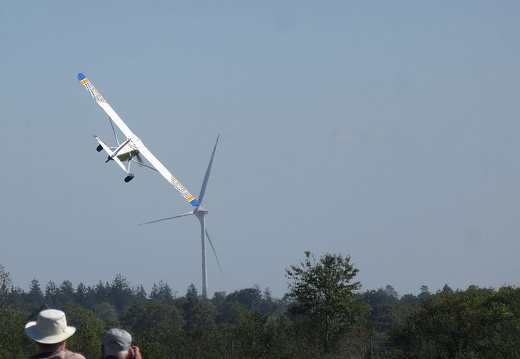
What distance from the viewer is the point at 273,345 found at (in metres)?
78.7

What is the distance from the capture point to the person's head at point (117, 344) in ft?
32.9

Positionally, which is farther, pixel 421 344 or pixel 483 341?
pixel 421 344

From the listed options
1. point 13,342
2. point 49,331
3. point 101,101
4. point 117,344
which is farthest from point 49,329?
point 101,101

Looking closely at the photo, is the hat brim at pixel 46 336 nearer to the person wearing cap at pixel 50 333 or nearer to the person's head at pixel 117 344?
the person wearing cap at pixel 50 333

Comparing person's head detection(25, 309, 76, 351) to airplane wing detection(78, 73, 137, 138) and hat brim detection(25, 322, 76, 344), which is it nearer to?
hat brim detection(25, 322, 76, 344)

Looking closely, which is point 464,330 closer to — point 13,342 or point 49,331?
point 13,342

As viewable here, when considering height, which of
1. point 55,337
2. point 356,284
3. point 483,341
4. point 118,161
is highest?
point 118,161

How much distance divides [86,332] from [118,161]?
1444 centimetres

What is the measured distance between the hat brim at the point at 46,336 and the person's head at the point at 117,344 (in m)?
0.36

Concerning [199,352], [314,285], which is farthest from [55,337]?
[199,352]

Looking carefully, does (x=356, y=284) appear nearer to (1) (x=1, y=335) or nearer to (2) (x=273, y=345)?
(2) (x=273, y=345)

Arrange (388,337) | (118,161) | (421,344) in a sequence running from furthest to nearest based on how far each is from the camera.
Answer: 1. (388,337)
2. (118,161)
3. (421,344)

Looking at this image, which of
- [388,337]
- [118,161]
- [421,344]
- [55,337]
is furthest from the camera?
[388,337]

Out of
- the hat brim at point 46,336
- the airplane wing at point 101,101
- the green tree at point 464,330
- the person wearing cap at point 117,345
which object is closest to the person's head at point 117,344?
the person wearing cap at point 117,345
